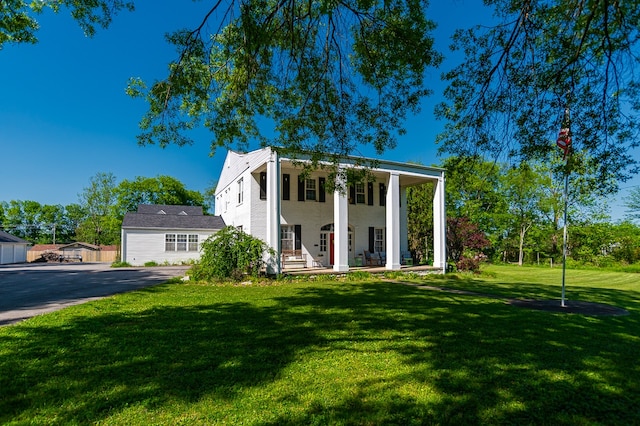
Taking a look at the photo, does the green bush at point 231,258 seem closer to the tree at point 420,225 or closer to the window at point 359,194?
the window at point 359,194

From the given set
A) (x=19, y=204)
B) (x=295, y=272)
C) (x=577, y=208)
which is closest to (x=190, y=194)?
(x=19, y=204)

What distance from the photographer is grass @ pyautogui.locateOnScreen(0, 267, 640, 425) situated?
322 cm

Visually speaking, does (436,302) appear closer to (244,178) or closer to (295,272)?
(295,272)

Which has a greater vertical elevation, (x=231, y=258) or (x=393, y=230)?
(x=393, y=230)

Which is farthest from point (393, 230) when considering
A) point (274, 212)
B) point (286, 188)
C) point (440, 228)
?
point (274, 212)

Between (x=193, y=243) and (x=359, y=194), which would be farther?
(x=193, y=243)

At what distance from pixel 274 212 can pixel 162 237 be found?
1414cm

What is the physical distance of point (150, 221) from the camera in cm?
2511

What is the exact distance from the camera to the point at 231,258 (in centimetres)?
1398

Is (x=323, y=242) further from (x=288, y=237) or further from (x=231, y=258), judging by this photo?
(x=231, y=258)

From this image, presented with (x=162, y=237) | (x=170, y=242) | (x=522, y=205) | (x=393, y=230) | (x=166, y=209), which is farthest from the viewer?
(x=522, y=205)

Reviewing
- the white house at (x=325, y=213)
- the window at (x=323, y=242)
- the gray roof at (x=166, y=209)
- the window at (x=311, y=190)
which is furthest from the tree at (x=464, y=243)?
the gray roof at (x=166, y=209)

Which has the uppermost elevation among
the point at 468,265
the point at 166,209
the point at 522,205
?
the point at 522,205

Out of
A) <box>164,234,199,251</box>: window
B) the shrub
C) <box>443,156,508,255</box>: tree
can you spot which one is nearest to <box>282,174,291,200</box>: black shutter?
the shrub
